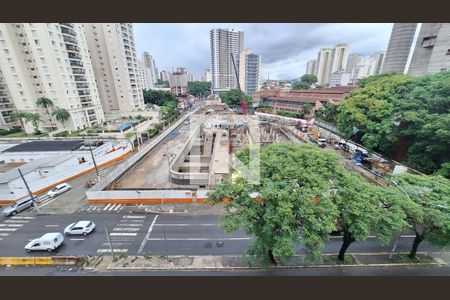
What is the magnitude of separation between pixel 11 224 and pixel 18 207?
217 centimetres

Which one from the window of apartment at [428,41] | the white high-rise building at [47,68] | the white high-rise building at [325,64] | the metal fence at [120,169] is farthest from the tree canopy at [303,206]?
the white high-rise building at [325,64]

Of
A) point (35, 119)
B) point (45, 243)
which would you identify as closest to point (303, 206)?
point (45, 243)

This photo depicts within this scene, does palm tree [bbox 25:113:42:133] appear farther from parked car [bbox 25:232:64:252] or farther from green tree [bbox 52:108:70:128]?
parked car [bbox 25:232:64:252]

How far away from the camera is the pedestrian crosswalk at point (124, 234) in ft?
48.4

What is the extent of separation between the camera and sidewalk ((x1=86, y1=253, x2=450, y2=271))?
12.8m

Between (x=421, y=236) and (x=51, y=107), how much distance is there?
190 feet

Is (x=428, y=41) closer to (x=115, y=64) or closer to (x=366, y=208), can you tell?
(x=366, y=208)

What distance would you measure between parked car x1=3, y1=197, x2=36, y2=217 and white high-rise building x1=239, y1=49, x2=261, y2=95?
9285 centimetres

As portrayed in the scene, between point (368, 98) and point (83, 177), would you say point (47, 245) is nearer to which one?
point (83, 177)

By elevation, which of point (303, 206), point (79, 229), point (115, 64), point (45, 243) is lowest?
point (79, 229)

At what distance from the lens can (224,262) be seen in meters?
13.2

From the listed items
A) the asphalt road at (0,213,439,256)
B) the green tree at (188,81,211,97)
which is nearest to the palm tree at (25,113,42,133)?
the asphalt road at (0,213,439,256)

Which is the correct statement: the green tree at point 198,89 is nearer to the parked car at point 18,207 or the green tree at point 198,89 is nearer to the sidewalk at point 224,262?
the parked car at point 18,207

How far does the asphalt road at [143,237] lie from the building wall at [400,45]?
94892mm
